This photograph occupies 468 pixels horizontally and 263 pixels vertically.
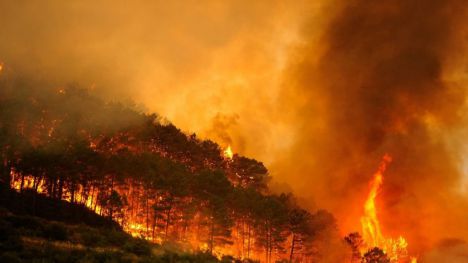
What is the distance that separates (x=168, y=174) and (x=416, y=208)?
62.0 m

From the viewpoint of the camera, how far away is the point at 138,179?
6153 centimetres

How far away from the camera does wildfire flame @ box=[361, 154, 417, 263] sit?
8338cm

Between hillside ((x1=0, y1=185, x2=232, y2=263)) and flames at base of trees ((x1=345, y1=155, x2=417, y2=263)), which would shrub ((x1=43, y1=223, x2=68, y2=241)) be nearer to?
hillside ((x1=0, y1=185, x2=232, y2=263))

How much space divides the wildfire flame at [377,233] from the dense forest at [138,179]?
56.7ft

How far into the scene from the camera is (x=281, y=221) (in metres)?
61.8

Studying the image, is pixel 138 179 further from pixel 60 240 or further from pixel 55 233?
pixel 60 240

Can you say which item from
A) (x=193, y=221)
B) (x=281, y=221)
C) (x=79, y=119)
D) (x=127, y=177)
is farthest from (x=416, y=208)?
(x=79, y=119)

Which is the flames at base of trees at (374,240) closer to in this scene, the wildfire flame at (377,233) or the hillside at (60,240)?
the wildfire flame at (377,233)

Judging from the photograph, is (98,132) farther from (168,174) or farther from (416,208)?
(416,208)

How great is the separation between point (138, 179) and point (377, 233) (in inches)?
2108

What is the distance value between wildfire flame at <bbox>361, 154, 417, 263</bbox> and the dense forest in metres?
17.3

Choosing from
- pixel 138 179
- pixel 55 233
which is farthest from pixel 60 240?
pixel 138 179

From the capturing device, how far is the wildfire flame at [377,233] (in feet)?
274

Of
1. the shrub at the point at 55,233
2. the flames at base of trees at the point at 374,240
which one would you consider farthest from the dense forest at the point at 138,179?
the shrub at the point at 55,233
